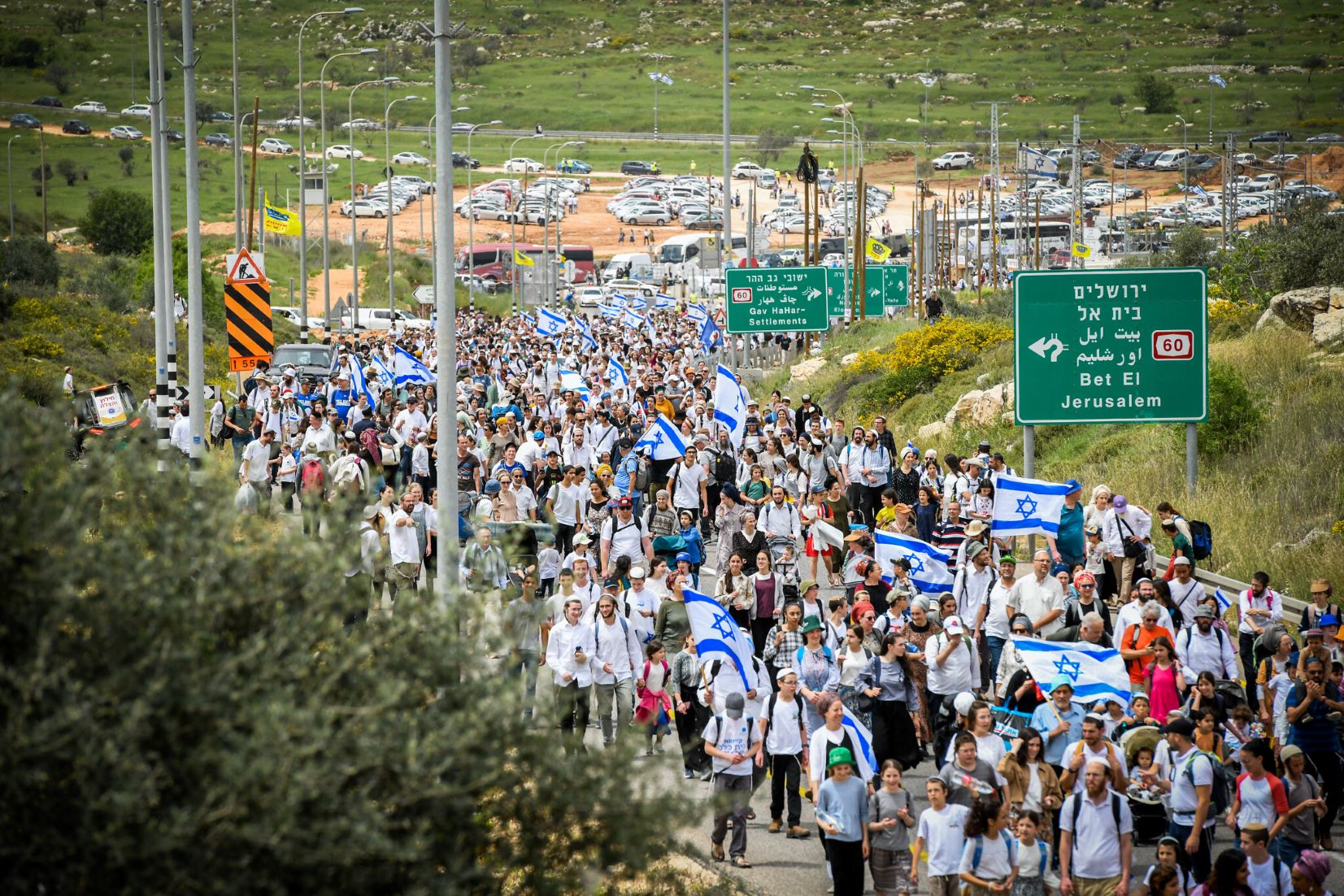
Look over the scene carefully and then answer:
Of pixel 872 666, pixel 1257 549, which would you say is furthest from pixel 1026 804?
pixel 1257 549

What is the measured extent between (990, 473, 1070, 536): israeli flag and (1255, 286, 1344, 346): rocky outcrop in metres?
14.4

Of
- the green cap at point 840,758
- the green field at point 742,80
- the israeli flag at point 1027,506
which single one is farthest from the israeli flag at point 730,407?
the green field at point 742,80

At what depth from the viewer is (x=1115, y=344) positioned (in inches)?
780

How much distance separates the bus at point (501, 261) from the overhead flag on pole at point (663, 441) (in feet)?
241

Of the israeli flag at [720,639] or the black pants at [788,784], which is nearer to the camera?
the black pants at [788,784]

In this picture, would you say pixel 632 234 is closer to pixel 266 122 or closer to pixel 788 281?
pixel 266 122

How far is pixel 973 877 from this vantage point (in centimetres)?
947

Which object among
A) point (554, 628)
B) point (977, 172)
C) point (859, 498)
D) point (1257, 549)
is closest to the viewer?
point (554, 628)

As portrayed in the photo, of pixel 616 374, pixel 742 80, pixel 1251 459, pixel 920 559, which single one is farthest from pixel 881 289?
pixel 742 80

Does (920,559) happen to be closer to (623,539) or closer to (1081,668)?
(623,539)

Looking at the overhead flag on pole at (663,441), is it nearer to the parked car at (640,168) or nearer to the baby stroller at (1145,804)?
the baby stroller at (1145,804)

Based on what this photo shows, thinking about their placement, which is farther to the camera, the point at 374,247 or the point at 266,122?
the point at 266,122

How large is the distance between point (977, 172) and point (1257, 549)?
11908cm

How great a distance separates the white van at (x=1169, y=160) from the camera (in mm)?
132625
